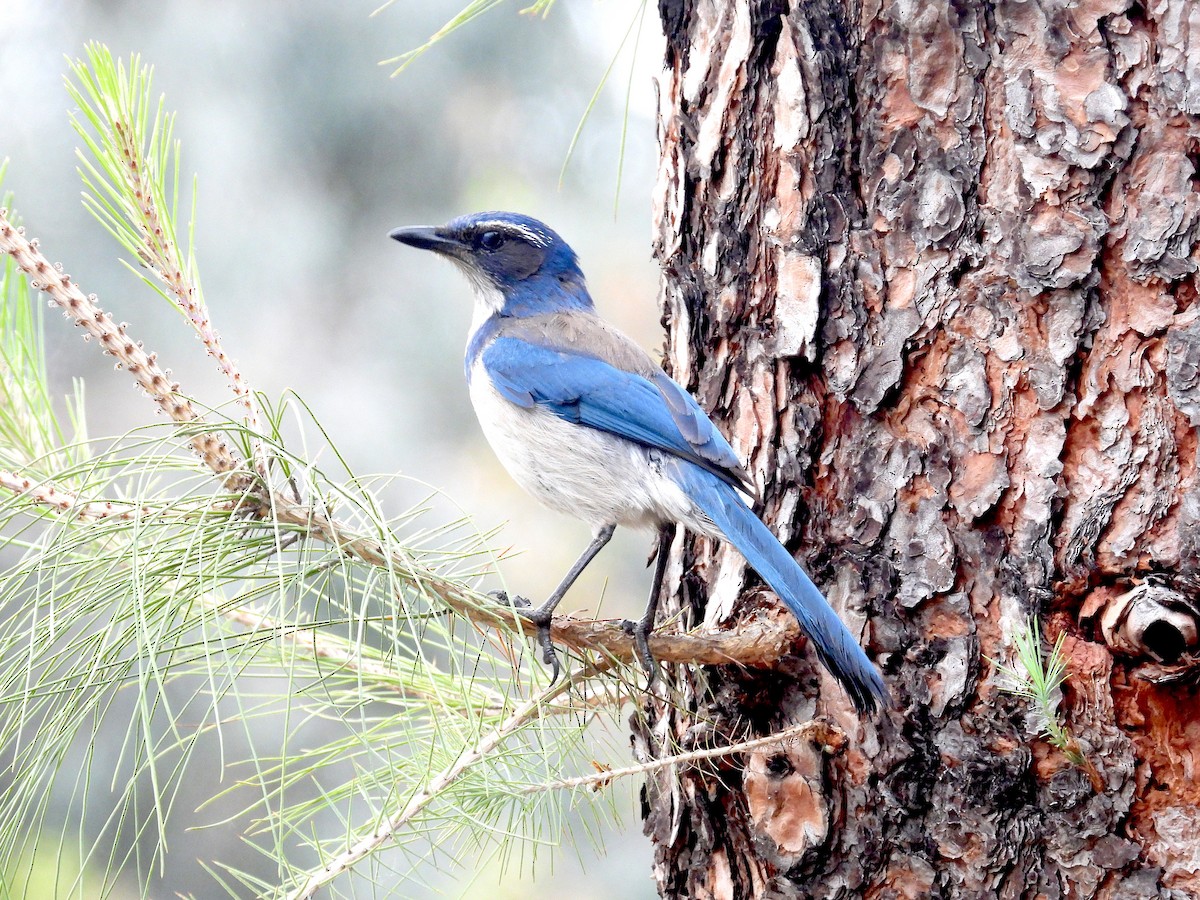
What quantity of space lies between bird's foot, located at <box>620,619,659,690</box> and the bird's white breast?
1.30ft

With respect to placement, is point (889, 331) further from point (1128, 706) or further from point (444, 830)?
point (444, 830)

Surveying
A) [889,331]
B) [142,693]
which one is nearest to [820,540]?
[889,331]

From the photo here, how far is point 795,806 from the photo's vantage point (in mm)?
1898

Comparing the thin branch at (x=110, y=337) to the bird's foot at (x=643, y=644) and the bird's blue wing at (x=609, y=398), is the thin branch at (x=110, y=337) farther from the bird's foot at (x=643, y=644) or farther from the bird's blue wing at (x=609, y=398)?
the bird's blue wing at (x=609, y=398)

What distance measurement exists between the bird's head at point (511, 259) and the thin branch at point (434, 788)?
1.45 meters

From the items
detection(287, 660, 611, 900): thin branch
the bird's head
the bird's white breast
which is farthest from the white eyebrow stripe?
detection(287, 660, 611, 900): thin branch

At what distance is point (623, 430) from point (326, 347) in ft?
9.33

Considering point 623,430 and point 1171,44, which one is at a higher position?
point 1171,44

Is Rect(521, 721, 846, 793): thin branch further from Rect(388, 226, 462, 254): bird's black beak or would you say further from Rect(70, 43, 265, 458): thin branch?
Rect(388, 226, 462, 254): bird's black beak

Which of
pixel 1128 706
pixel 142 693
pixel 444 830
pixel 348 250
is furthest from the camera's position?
pixel 348 250

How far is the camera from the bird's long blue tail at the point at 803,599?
172 cm

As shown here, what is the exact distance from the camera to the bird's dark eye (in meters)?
3.00

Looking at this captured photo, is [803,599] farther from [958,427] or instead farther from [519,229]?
[519,229]

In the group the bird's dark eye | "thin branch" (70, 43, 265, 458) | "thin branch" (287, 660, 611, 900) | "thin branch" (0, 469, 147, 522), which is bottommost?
"thin branch" (287, 660, 611, 900)
